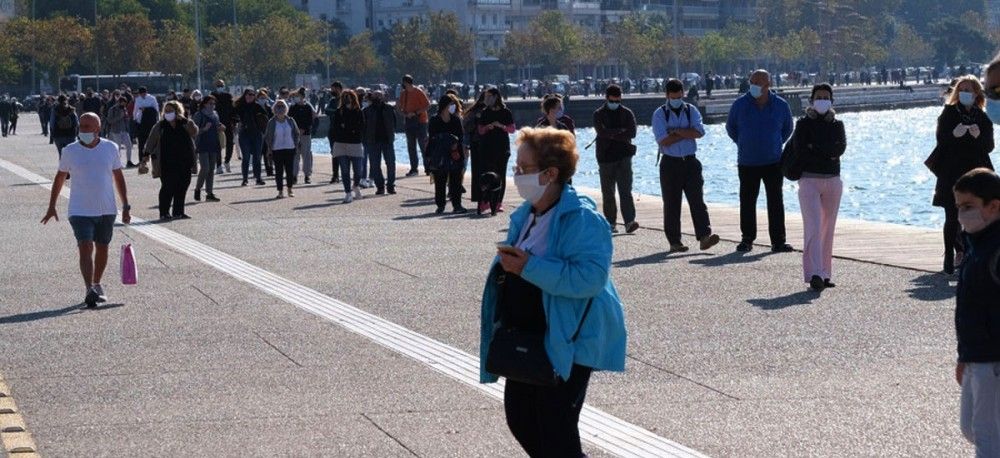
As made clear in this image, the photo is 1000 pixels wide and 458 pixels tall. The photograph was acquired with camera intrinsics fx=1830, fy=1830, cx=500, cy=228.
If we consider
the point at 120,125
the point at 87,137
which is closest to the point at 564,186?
the point at 87,137

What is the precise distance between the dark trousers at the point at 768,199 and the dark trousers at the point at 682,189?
0.45 metres

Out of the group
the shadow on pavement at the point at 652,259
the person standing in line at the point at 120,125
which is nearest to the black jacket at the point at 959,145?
the shadow on pavement at the point at 652,259

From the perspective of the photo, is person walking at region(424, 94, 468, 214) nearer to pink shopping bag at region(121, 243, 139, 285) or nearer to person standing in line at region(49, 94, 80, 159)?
pink shopping bag at region(121, 243, 139, 285)

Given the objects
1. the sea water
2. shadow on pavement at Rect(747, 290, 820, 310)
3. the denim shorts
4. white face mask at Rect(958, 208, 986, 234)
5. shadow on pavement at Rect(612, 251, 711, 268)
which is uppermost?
white face mask at Rect(958, 208, 986, 234)

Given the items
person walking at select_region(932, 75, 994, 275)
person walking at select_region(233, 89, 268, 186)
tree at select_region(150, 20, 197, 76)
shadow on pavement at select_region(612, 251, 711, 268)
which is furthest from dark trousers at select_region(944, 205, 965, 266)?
tree at select_region(150, 20, 197, 76)

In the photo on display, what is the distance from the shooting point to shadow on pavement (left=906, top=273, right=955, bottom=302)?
13.8 m

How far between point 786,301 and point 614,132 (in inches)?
257

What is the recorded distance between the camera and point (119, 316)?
543 inches

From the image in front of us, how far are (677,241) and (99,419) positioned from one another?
951 centimetres

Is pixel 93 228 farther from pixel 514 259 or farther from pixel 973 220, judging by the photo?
pixel 973 220

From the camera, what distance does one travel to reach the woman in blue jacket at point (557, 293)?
6.32 metres

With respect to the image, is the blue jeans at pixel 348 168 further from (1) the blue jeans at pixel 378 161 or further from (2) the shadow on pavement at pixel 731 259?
(2) the shadow on pavement at pixel 731 259

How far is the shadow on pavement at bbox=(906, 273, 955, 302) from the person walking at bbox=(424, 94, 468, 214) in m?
9.69

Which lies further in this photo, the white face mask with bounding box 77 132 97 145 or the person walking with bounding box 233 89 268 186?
the person walking with bounding box 233 89 268 186
